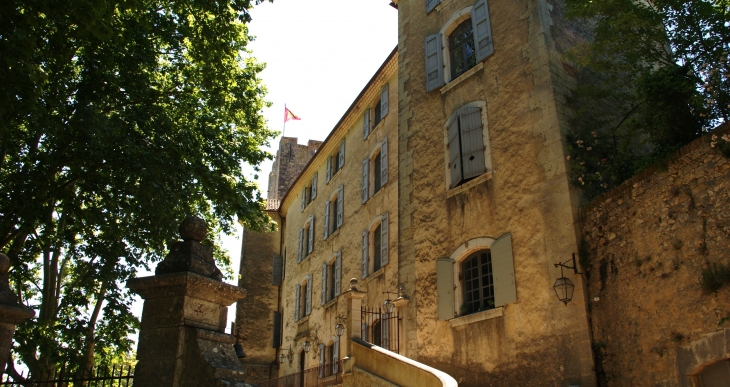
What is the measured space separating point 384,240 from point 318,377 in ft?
16.3

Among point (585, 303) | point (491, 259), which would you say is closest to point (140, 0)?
point (491, 259)

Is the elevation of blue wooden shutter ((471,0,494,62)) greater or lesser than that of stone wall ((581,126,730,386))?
greater

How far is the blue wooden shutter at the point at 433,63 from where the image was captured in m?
14.5

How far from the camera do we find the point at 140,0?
938 cm

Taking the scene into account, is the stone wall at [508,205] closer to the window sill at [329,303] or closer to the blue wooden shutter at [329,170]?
the window sill at [329,303]

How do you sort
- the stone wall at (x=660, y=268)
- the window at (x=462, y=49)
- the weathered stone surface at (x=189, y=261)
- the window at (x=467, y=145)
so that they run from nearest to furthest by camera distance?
the weathered stone surface at (x=189, y=261) → the stone wall at (x=660, y=268) → the window at (x=467, y=145) → the window at (x=462, y=49)

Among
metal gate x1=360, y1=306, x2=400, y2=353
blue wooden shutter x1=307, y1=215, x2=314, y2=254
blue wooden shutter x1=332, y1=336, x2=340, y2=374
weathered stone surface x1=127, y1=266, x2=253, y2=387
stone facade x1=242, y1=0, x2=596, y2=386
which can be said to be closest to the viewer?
weathered stone surface x1=127, y1=266, x2=253, y2=387

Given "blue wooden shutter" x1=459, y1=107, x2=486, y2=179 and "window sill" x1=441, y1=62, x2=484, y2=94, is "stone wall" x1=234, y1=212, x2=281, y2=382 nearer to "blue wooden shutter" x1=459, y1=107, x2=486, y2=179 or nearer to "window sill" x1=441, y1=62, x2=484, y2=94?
"window sill" x1=441, y1=62, x2=484, y2=94

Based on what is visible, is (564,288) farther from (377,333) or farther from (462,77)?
(377,333)

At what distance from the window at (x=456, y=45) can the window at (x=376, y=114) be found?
13.1 feet

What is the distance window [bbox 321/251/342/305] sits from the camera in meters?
20.7

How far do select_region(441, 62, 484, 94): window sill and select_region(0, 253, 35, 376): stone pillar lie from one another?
10202 mm

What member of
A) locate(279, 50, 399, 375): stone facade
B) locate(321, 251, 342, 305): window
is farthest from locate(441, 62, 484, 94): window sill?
locate(321, 251, 342, 305): window

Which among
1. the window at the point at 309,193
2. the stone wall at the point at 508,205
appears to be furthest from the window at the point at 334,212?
the stone wall at the point at 508,205
